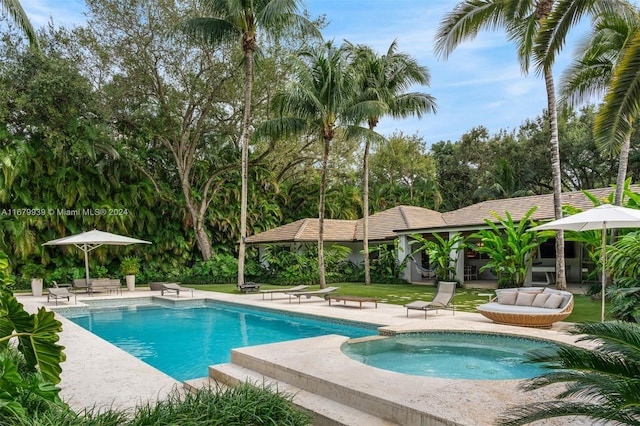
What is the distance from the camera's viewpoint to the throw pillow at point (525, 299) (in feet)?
36.1

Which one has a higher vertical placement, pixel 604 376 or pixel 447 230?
pixel 447 230

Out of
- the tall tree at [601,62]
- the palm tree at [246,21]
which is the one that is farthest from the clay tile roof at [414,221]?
the palm tree at [246,21]

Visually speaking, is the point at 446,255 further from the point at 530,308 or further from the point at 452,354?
the point at 452,354

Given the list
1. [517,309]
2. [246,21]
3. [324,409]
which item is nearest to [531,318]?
[517,309]

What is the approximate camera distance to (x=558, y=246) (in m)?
13.7

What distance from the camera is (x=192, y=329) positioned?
507 inches

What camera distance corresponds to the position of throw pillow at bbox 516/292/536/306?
11.0 m

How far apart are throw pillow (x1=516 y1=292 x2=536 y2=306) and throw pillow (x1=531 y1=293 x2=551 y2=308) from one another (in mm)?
138

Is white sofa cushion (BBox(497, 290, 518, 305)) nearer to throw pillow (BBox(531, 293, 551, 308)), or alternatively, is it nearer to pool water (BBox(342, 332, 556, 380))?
throw pillow (BBox(531, 293, 551, 308))

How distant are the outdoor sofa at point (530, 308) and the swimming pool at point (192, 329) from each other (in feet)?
9.91

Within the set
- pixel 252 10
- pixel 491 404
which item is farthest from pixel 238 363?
pixel 252 10

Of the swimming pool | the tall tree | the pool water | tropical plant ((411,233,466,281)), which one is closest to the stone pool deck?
the pool water

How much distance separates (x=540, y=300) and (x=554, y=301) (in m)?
0.35

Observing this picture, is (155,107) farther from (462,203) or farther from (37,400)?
(462,203)
